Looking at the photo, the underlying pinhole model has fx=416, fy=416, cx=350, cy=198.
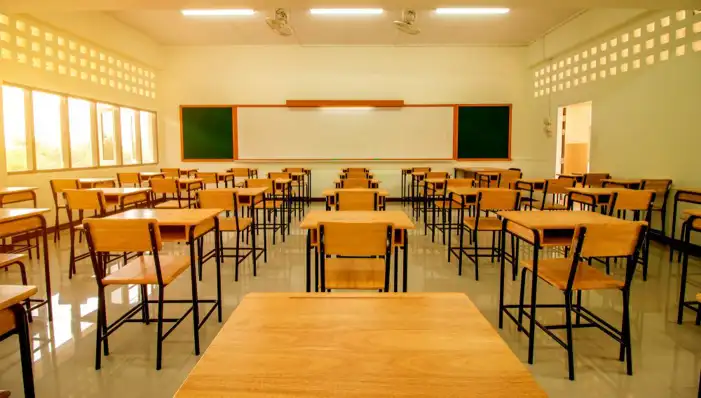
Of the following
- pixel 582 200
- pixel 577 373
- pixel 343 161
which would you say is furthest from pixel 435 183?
pixel 343 161

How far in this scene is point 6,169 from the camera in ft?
17.8

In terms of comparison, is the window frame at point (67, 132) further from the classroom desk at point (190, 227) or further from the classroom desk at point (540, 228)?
the classroom desk at point (540, 228)

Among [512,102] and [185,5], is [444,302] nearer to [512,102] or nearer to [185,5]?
[185,5]

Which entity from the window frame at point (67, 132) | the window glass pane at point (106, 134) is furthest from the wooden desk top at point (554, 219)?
the window glass pane at point (106, 134)

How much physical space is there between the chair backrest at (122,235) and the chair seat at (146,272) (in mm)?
210

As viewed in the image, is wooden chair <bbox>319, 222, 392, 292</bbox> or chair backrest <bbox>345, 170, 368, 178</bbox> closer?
wooden chair <bbox>319, 222, 392, 292</bbox>

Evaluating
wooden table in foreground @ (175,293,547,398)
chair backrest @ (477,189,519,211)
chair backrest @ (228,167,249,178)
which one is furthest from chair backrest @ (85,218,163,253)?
chair backrest @ (228,167,249,178)

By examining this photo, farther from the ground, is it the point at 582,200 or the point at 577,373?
the point at 582,200

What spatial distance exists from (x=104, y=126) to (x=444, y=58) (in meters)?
7.30

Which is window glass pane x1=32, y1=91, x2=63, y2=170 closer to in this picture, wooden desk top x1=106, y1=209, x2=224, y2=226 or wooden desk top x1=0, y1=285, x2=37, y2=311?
wooden desk top x1=106, y1=209, x2=224, y2=226

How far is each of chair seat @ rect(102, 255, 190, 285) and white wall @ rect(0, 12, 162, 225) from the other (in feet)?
13.5

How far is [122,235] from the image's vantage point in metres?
2.26

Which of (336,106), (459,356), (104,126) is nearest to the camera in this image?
(459,356)

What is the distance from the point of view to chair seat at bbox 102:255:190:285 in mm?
2367
